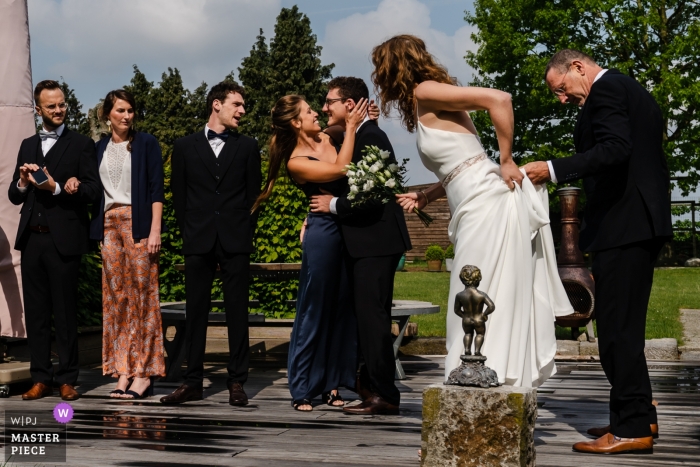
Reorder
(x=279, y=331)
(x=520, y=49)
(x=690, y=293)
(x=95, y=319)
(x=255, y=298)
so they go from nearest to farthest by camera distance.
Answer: (x=95, y=319) → (x=279, y=331) → (x=255, y=298) → (x=690, y=293) → (x=520, y=49)

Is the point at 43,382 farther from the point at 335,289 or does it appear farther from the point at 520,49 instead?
the point at 520,49

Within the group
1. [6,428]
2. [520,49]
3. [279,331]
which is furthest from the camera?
[520,49]

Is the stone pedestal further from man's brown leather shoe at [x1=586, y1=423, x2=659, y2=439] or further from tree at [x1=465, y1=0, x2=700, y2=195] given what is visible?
tree at [x1=465, y1=0, x2=700, y2=195]

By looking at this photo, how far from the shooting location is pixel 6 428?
5.10m

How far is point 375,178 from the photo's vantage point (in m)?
5.18

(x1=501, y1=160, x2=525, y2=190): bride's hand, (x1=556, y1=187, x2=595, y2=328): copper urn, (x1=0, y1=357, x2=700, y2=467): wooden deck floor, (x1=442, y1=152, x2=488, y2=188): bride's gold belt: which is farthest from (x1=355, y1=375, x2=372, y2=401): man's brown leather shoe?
(x1=556, y1=187, x2=595, y2=328): copper urn

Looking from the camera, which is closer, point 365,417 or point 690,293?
point 365,417

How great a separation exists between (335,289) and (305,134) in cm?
107

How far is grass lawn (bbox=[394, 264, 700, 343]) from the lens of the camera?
10.7m

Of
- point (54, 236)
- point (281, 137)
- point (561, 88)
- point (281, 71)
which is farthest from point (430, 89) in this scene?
point (281, 71)

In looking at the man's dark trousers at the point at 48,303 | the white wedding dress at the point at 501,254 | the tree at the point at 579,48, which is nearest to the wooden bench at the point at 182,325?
the man's dark trousers at the point at 48,303

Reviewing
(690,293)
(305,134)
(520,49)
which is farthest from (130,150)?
(520,49)

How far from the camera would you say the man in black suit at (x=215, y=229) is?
6.10 metres

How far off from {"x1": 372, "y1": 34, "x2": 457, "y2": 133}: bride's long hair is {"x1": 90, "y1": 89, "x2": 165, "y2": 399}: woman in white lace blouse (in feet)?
7.28
